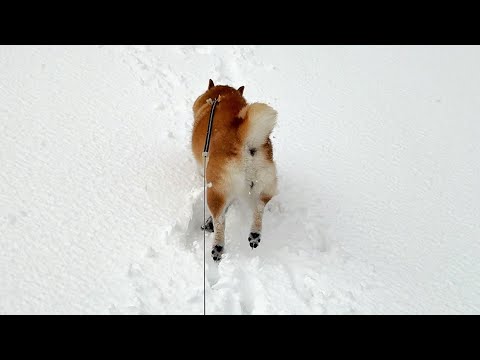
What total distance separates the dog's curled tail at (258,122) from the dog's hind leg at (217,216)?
0.55 meters

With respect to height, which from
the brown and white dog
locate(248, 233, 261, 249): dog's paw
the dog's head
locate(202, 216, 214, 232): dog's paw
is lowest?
locate(248, 233, 261, 249): dog's paw

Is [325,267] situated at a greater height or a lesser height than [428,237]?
lesser

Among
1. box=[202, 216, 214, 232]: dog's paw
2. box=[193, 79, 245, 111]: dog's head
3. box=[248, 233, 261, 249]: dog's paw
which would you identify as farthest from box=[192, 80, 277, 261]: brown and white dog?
box=[193, 79, 245, 111]: dog's head

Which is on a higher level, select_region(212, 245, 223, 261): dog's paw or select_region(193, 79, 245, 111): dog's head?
select_region(193, 79, 245, 111): dog's head

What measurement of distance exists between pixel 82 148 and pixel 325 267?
318cm

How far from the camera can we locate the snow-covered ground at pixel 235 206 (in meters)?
3.46

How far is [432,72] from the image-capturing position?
27.9 feet

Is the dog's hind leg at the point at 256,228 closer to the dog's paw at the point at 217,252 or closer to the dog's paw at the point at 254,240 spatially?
the dog's paw at the point at 254,240

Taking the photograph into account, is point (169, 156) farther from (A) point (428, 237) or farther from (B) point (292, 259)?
(A) point (428, 237)

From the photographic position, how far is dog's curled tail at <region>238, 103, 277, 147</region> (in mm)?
3414

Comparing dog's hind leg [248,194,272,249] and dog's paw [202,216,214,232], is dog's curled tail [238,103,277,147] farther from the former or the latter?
dog's paw [202,216,214,232]

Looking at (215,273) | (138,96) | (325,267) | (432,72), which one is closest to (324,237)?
(325,267)

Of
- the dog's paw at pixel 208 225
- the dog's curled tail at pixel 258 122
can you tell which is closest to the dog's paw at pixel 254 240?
the dog's paw at pixel 208 225

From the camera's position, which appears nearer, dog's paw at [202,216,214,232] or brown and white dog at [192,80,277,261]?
brown and white dog at [192,80,277,261]
